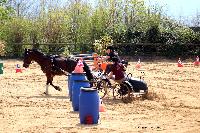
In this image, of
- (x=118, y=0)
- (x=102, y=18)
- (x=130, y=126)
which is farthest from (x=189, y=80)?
(x=118, y=0)

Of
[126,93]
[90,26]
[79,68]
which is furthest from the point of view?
[90,26]

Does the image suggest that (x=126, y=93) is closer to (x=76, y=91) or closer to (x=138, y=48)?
(x=76, y=91)

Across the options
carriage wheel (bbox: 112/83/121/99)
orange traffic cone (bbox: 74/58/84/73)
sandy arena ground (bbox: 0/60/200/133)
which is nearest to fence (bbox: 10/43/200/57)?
sandy arena ground (bbox: 0/60/200/133)

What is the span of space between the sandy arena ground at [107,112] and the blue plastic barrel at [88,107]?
0.63 ft

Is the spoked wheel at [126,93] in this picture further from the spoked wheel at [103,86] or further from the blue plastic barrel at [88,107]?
the blue plastic barrel at [88,107]

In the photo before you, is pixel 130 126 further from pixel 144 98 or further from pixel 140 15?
pixel 140 15

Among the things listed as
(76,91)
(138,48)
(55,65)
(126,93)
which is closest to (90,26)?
(138,48)

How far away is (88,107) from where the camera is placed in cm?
1088

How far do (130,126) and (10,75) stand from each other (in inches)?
543

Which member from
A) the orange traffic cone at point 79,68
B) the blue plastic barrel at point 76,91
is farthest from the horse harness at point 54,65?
the blue plastic barrel at point 76,91

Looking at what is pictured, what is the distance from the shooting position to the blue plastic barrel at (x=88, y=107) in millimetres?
10844

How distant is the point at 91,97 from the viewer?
10883 mm

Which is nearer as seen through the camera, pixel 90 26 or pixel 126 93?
pixel 126 93

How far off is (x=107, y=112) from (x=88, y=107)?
6.33 feet
